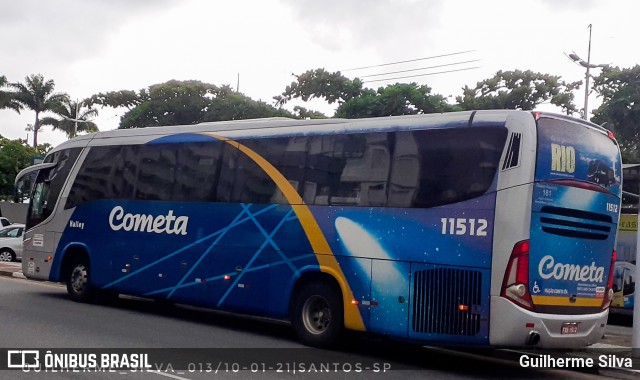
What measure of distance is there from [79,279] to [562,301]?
10655 mm

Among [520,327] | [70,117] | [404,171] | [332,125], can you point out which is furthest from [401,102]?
[70,117]

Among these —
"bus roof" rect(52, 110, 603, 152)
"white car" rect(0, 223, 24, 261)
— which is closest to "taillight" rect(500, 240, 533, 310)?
"bus roof" rect(52, 110, 603, 152)

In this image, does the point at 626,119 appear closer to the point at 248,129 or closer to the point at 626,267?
the point at 626,267

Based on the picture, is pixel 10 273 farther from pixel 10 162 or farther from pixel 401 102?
pixel 10 162

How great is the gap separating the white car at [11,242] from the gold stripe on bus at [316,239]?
19555mm

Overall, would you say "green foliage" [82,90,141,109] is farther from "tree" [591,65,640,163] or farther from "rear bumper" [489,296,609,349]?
"rear bumper" [489,296,609,349]

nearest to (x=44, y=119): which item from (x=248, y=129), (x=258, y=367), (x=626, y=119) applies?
(x=626, y=119)

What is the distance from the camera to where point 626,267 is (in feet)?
58.3

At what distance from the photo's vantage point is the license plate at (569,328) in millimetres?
10227

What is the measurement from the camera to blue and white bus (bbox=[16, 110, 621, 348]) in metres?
10.1

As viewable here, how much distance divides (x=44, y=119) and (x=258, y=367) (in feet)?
194

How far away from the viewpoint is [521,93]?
94.5ft

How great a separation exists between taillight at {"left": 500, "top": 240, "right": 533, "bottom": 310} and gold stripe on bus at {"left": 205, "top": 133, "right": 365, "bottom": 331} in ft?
8.15

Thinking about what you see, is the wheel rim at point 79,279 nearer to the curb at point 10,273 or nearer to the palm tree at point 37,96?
the curb at point 10,273
